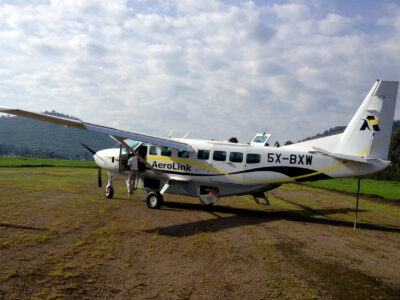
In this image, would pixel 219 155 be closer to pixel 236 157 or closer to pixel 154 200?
pixel 236 157

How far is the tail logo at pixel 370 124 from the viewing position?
452 inches

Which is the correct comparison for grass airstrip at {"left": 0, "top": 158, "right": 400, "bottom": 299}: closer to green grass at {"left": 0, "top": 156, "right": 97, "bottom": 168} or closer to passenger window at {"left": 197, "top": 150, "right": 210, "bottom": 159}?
passenger window at {"left": 197, "top": 150, "right": 210, "bottom": 159}

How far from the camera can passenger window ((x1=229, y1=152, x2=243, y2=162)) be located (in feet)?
41.6

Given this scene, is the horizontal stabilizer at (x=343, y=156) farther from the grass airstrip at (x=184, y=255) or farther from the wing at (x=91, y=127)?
the wing at (x=91, y=127)

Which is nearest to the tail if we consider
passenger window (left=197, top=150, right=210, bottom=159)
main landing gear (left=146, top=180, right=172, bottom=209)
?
passenger window (left=197, top=150, right=210, bottom=159)

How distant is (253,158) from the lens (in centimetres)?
1252

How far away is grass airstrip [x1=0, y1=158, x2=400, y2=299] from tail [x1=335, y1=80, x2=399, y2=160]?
3410 millimetres

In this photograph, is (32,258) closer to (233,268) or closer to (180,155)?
(233,268)

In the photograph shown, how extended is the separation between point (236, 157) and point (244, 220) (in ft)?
9.73

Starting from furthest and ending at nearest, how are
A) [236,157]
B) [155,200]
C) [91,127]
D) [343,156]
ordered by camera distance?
[155,200] → [236,157] → [343,156] → [91,127]

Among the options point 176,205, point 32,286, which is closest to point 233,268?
point 32,286

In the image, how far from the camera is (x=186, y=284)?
5320mm

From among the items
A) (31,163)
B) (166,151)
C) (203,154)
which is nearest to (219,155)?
(203,154)

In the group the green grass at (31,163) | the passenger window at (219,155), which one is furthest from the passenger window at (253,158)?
the green grass at (31,163)
